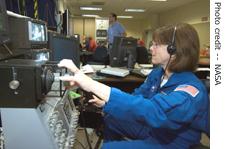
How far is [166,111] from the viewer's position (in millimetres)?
1196

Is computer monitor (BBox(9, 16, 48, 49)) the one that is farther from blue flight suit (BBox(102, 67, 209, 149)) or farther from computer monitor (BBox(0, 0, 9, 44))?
blue flight suit (BBox(102, 67, 209, 149))

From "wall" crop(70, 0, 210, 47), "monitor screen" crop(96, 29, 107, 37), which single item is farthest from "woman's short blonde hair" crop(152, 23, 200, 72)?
"monitor screen" crop(96, 29, 107, 37)

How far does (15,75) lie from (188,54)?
901mm

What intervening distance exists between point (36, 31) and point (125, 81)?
97 centimetres

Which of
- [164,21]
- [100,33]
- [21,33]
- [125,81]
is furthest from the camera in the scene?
[164,21]

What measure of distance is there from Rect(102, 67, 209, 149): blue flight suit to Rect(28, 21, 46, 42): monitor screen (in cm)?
93

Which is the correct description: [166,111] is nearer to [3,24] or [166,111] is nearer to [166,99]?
[166,99]

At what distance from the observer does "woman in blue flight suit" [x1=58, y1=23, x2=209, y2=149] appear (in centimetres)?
116

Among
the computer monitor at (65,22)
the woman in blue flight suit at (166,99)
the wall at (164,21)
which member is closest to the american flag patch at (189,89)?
the woman in blue flight suit at (166,99)

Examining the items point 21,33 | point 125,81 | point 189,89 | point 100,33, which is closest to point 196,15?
point 100,33

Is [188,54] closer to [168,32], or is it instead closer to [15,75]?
[168,32]

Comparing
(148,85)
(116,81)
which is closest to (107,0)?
(116,81)

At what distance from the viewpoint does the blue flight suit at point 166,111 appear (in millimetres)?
1171
